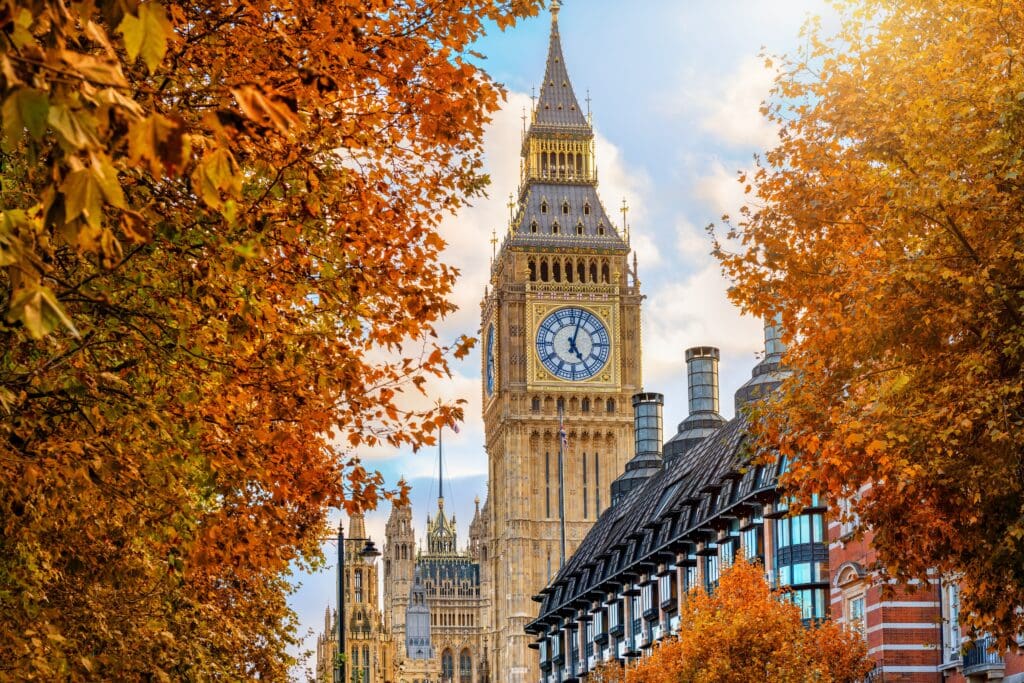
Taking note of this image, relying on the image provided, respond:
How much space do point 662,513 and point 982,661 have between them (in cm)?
3974

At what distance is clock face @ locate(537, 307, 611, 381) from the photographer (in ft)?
490

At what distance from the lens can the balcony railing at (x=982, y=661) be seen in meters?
43.1

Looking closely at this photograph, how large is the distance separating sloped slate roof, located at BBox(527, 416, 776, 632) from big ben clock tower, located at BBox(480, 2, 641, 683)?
3353cm

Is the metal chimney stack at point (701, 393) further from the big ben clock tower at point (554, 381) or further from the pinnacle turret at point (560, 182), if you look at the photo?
the pinnacle turret at point (560, 182)

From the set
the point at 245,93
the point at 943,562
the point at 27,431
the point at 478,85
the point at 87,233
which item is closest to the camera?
the point at 245,93

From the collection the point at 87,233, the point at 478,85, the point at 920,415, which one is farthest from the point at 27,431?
the point at 920,415

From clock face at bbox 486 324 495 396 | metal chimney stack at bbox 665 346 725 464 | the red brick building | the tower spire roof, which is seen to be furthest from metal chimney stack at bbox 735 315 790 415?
the tower spire roof

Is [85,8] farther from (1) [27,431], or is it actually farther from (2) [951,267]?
(2) [951,267]

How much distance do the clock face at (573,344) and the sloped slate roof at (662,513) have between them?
3456 cm

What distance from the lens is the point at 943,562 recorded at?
83.9 feet

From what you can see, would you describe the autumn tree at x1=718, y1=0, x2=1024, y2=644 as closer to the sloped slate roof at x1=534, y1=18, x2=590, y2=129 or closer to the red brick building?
the red brick building

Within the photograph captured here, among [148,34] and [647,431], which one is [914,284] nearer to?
[148,34]

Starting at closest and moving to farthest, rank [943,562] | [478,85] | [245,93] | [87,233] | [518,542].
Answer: [245,93] < [87,233] < [478,85] < [943,562] < [518,542]

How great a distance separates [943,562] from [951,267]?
166 inches
